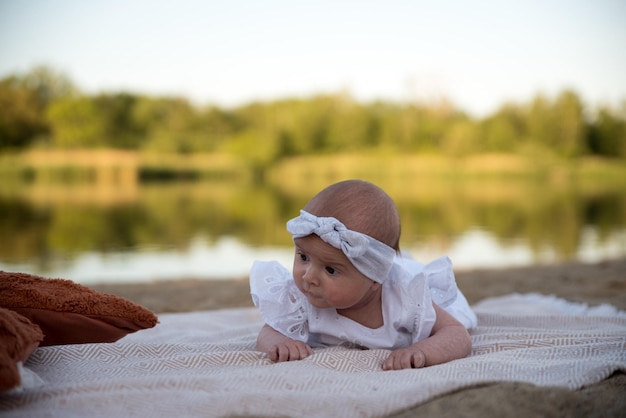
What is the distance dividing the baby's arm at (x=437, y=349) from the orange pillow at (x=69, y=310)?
962 millimetres

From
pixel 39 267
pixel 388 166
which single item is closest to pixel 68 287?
pixel 39 267

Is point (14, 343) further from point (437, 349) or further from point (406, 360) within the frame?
point (437, 349)

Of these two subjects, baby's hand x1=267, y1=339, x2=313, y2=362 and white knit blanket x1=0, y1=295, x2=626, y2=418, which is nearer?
white knit blanket x1=0, y1=295, x2=626, y2=418

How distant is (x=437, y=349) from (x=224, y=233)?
32.7 feet

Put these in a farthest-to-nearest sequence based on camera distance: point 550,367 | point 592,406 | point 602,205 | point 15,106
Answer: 1. point 15,106
2. point 602,205
3. point 550,367
4. point 592,406

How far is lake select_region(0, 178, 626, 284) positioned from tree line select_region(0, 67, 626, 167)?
1721 centimetres

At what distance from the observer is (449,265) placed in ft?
8.61

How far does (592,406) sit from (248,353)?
45.3 inches

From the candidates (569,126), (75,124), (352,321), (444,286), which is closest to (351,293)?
(352,321)

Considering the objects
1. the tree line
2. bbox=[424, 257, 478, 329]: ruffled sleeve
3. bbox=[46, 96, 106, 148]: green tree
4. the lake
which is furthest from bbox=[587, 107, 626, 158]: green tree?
bbox=[424, 257, 478, 329]: ruffled sleeve

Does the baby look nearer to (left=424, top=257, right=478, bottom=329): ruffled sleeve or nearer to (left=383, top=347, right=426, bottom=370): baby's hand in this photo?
(left=383, top=347, right=426, bottom=370): baby's hand

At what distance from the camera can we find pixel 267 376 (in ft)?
5.79

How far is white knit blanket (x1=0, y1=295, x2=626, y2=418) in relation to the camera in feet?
5.14

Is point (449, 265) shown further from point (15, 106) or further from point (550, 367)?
point (15, 106)
